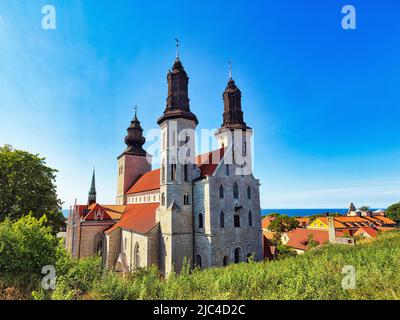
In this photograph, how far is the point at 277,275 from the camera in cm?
1008

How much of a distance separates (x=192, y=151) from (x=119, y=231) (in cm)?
1679

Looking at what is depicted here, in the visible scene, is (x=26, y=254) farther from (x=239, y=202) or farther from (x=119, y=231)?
(x=119, y=231)

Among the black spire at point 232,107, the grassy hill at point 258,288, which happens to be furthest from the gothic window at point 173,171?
the grassy hill at point 258,288

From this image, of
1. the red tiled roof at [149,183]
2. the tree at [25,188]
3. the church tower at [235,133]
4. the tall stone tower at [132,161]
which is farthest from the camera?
the tall stone tower at [132,161]

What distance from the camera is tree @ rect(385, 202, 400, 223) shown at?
226ft

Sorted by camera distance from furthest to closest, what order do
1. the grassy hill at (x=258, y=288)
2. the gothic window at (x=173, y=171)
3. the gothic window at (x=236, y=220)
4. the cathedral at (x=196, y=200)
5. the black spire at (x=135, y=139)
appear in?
1. the black spire at (x=135, y=139)
2. the gothic window at (x=173, y=171)
3. the gothic window at (x=236, y=220)
4. the cathedral at (x=196, y=200)
5. the grassy hill at (x=258, y=288)

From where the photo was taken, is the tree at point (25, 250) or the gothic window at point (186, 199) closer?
the tree at point (25, 250)

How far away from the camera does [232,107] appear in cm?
2972

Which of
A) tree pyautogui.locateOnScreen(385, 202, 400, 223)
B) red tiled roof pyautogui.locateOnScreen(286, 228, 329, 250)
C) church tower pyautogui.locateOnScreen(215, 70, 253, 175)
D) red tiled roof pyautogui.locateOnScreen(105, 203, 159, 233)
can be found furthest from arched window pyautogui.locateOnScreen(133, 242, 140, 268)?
tree pyautogui.locateOnScreen(385, 202, 400, 223)

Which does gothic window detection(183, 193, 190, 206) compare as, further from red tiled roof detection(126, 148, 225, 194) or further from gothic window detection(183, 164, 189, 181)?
Result: red tiled roof detection(126, 148, 225, 194)

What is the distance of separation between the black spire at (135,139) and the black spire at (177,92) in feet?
68.0

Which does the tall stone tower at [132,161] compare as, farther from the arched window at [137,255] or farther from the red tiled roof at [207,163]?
the arched window at [137,255]

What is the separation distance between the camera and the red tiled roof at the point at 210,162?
2566 cm
